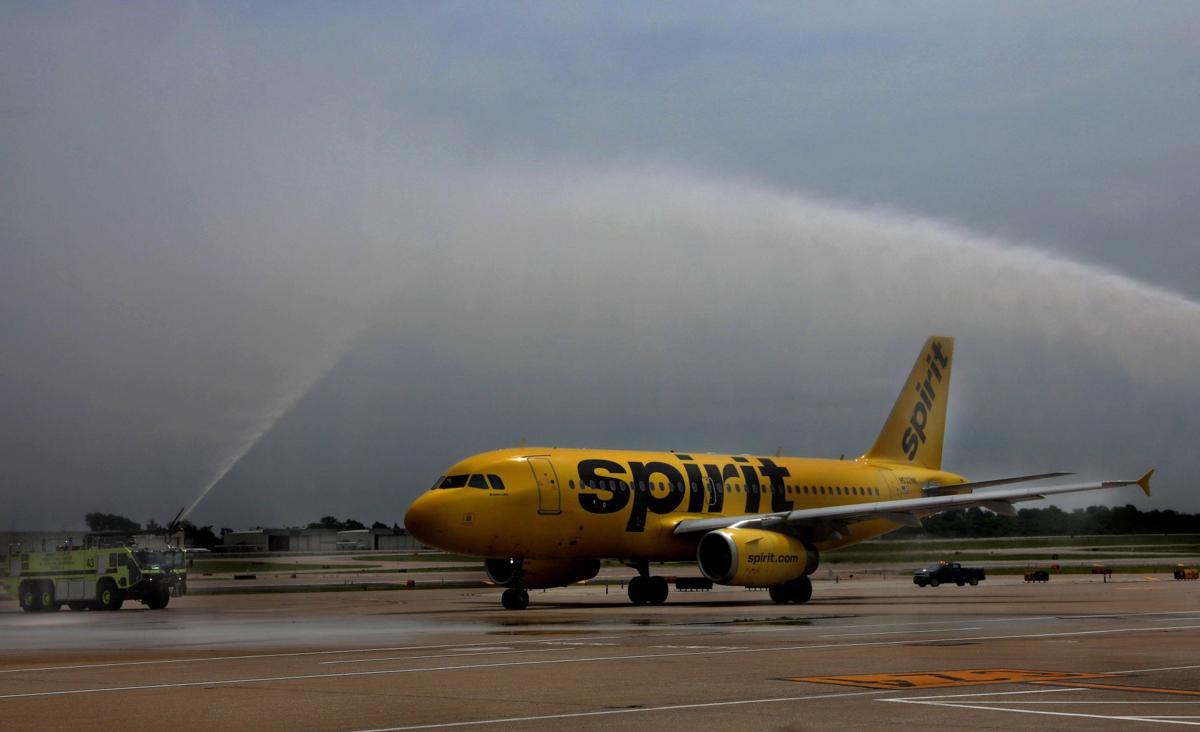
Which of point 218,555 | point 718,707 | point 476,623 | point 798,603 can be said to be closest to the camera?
point 718,707

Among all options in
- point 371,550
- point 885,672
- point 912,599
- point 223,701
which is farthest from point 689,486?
point 371,550

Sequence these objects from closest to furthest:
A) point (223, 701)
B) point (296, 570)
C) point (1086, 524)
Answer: point (223, 701)
point (1086, 524)
point (296, 570)

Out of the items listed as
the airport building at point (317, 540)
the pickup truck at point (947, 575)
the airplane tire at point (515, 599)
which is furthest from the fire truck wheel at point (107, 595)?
the airport building at point (317, 540)

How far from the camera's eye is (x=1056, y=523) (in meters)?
63.5

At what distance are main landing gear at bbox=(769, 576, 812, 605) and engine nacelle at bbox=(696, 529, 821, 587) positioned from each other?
1265 mm

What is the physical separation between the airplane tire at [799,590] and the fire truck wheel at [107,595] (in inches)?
866

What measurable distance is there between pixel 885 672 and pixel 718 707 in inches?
177

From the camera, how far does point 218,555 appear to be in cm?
11350

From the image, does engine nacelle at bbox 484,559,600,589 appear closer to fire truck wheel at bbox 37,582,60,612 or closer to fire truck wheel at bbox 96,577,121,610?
fire truck wheel at bbox 96,577,121,610

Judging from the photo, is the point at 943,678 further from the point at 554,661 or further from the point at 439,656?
the point at 439,656

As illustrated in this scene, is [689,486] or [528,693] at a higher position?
[689,486]

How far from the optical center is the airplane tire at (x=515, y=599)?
42.4 m

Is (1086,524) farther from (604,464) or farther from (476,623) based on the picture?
(476,623)

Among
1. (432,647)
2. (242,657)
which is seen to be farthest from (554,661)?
(242,657)
